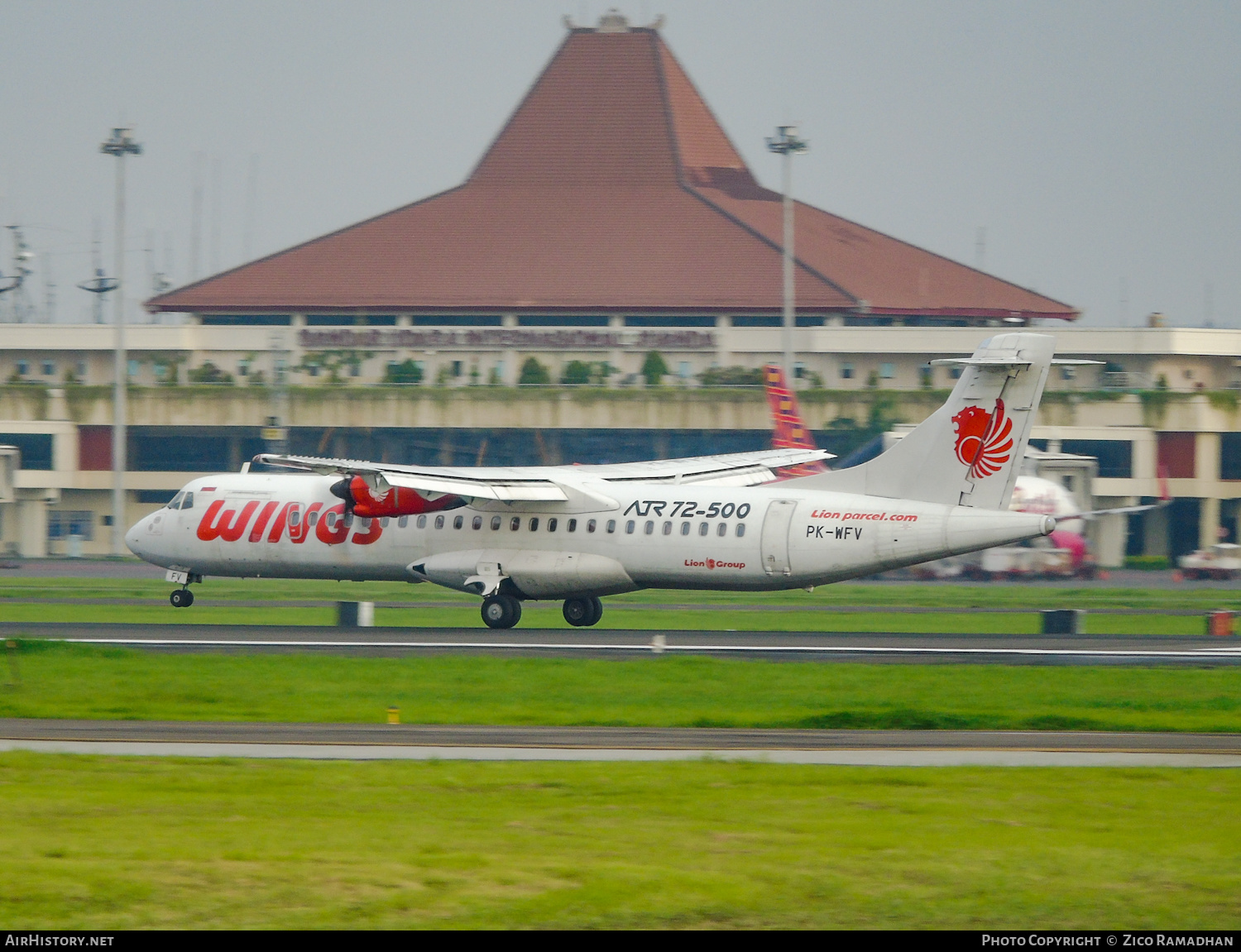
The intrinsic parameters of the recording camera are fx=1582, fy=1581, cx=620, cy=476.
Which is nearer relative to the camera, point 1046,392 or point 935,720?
point 935,720

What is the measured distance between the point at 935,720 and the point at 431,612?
25.1 meters

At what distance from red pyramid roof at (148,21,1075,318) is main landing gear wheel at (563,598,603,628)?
67314mm

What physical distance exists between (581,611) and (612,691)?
1296 cm

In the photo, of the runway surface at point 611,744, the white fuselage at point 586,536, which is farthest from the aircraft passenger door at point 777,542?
the runway surface at point 611,744

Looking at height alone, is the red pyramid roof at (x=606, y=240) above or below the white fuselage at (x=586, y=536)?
above

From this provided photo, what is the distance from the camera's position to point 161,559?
44281 millimetres

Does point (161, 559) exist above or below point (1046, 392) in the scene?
below

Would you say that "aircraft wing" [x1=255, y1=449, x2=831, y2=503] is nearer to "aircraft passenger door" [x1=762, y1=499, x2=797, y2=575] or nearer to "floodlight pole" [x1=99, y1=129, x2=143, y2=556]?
"aircraft passenger door" [x1=762, y1=499, x2=797, y2=575]

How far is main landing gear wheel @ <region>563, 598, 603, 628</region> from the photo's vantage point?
135 ft

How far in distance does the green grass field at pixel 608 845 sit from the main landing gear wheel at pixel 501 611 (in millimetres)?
19789

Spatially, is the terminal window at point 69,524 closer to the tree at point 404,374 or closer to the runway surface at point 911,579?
the runway surface at point 911,579

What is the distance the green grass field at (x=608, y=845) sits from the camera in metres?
13.3
